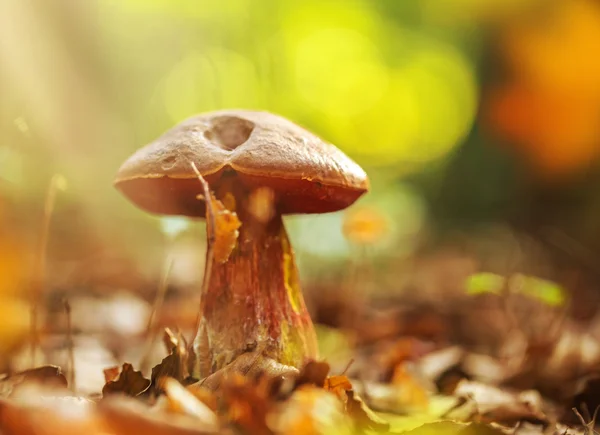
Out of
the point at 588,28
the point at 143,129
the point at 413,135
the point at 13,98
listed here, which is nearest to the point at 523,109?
the point at 588,28

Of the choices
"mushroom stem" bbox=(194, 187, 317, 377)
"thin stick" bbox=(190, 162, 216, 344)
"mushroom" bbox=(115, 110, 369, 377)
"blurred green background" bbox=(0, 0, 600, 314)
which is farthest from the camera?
"blurred green background" bbox=(0, 0, 600, 314)

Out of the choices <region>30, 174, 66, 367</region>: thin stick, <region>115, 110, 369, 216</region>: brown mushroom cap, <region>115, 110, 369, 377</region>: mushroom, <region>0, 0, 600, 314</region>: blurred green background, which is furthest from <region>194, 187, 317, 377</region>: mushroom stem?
<region>0, 0, 600, 314</region>: blurred green background

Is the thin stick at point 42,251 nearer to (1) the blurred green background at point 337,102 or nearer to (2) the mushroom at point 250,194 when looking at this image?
(2) the mushroom at point 250,194

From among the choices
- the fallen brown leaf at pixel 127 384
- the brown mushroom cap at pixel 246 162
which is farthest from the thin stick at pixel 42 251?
the fallen brown leaf at pixel 127 384

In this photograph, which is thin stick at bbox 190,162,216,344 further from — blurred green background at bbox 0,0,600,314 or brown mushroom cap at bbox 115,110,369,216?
blurred green background at bbox 0,0,600,314

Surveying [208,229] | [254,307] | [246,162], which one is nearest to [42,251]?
[208,229]

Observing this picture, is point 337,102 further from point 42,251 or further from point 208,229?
point 208,229

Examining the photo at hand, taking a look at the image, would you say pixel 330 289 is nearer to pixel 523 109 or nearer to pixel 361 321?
pixel 361 321
